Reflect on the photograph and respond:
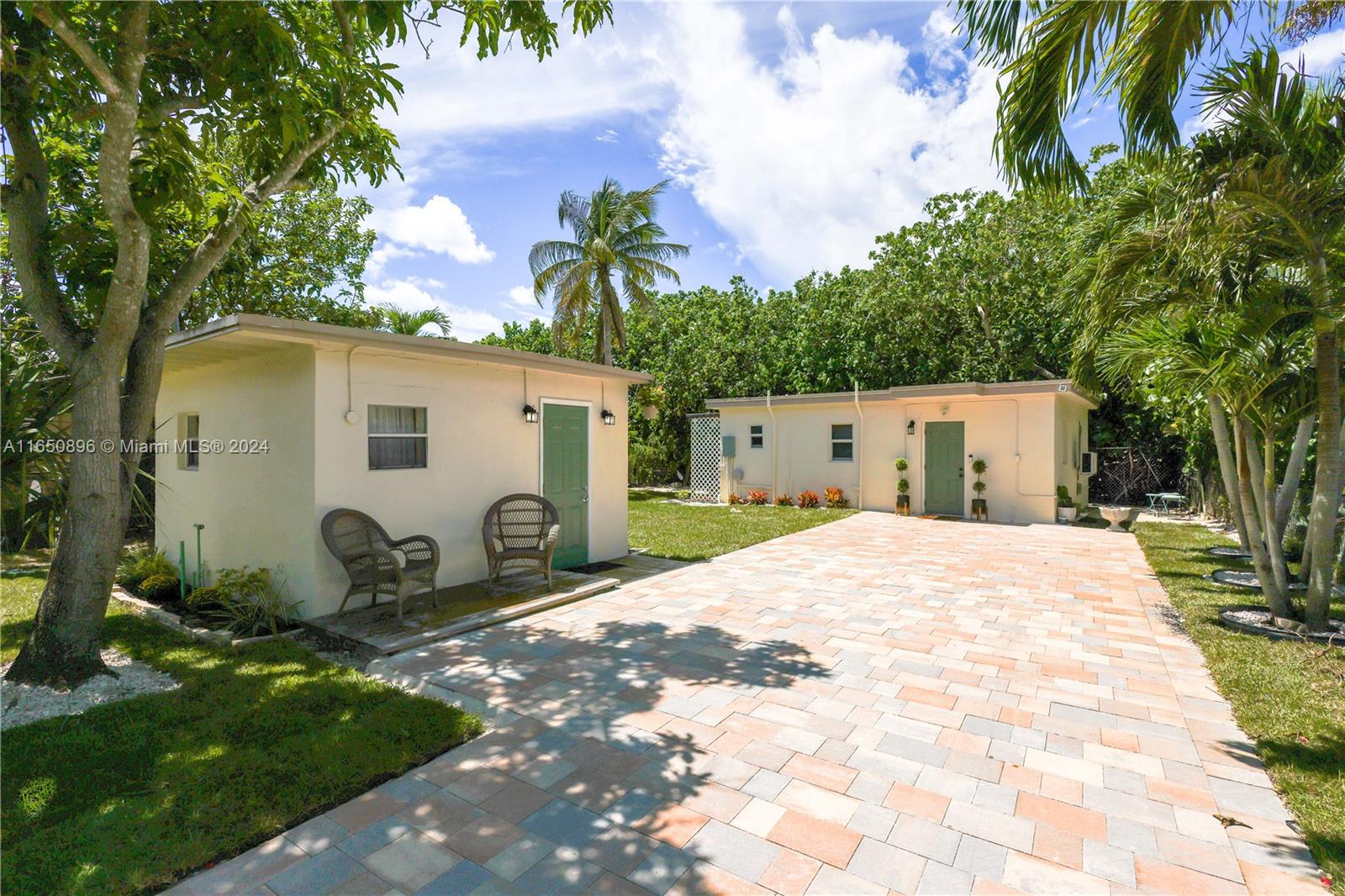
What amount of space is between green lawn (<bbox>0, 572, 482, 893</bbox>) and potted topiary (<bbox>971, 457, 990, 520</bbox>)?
42.2 ft

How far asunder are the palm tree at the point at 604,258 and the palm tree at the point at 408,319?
3.10m

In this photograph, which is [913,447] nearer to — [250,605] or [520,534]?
[520,534]

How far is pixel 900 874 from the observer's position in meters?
2.52

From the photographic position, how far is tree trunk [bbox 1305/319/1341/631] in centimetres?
515

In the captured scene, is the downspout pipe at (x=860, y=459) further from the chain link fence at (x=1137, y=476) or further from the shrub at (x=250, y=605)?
the shrub at (x=250, y=605)

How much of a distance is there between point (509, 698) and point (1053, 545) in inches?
389

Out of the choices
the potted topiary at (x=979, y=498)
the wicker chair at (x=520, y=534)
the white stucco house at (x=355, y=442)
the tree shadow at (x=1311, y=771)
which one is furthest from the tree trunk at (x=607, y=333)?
the tree shadow at (x=1311, y=771)

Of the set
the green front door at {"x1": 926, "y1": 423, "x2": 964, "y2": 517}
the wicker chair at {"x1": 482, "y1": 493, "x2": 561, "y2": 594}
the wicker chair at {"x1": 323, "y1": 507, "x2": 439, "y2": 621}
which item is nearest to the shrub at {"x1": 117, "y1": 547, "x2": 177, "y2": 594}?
the wicker chair at {"x1": 323, "y1": 507, "x2": 439, "y2": 621}

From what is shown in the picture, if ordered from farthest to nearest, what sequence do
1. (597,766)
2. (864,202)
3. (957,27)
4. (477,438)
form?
1. (864,202)
2. (477,438)
3. (957,27)
4. (597,766)

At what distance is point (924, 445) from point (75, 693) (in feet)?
48.2

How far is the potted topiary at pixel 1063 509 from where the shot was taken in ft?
44.3

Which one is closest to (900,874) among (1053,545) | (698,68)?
(698,68)

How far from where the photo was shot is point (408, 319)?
1588 cm

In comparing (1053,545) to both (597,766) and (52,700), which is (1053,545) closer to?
(597,766)
